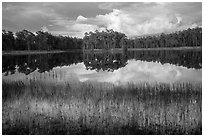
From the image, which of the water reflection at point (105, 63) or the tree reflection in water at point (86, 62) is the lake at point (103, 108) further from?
the water reflection at point (105, 63)

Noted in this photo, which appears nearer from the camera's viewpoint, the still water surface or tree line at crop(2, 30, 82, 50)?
the still water surface

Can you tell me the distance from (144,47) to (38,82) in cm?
6133

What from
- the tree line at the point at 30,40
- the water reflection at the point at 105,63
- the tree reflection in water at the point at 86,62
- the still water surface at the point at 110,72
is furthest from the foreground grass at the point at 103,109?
the tree line at the point at 30,40

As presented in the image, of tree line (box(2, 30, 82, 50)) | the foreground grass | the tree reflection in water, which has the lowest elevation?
the foreground grass

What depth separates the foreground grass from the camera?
746 cm

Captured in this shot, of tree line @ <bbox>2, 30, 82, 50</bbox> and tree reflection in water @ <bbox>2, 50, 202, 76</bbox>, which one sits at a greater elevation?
tree line @ <bbox>2, 30, 82, 50</bbox>

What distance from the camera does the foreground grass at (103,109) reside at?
7457mm

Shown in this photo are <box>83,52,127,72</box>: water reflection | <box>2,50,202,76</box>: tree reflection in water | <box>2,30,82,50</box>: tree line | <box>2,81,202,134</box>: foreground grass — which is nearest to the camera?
<box>2,81,202,134</box>: foreground grass

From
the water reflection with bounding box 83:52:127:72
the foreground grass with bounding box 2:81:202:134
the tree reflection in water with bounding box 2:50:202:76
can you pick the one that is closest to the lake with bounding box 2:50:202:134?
the foreground grass with bounding box 2:81:202:134

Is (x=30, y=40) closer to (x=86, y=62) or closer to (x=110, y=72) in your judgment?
(x=86, y=62)

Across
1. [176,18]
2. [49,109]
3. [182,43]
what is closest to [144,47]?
[182,43]

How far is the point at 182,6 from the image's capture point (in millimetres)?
10711

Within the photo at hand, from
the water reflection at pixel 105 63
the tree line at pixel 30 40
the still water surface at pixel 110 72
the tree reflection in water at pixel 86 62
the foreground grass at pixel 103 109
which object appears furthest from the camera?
the tree line at pixel 30 40

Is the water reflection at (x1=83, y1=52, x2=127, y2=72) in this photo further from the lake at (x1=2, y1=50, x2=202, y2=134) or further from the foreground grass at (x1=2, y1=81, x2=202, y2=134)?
the foreground grass at (x1=2, y1=81, x2=202, y2=134)
